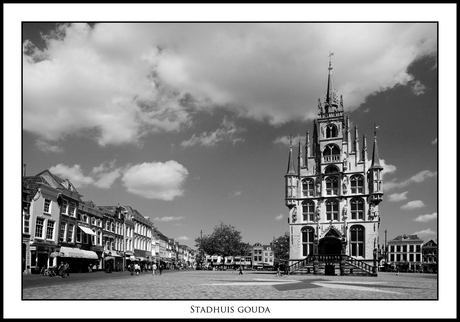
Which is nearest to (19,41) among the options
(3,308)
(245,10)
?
(245,10)

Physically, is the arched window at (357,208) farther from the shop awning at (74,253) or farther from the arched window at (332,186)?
the shop awning at (74,253)

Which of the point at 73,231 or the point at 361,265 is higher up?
the point at 73,231

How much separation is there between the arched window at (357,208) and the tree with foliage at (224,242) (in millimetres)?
33877

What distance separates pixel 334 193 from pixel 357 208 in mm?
3721

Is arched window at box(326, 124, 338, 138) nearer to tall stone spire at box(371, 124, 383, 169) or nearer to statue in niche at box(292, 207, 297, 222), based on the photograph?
tall stone spire at box(371, 124, 383, 169)

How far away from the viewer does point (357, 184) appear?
59.3 metres

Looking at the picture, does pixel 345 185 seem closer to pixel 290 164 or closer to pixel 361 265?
pixel 290 164

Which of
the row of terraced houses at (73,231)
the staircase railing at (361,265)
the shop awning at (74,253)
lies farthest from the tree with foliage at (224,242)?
the shop awning at (74,253)

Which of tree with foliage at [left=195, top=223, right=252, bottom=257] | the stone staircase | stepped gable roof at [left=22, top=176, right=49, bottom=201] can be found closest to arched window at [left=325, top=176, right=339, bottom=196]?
the stone staircase

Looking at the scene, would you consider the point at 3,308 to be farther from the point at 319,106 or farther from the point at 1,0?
the point at 319,106

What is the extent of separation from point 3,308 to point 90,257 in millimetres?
30666

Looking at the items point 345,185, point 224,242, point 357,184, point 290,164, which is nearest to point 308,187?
point 290,164

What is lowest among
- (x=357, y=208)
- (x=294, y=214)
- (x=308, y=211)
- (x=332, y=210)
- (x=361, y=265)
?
(x=361, y=265)

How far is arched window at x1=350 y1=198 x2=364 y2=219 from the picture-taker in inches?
2301
